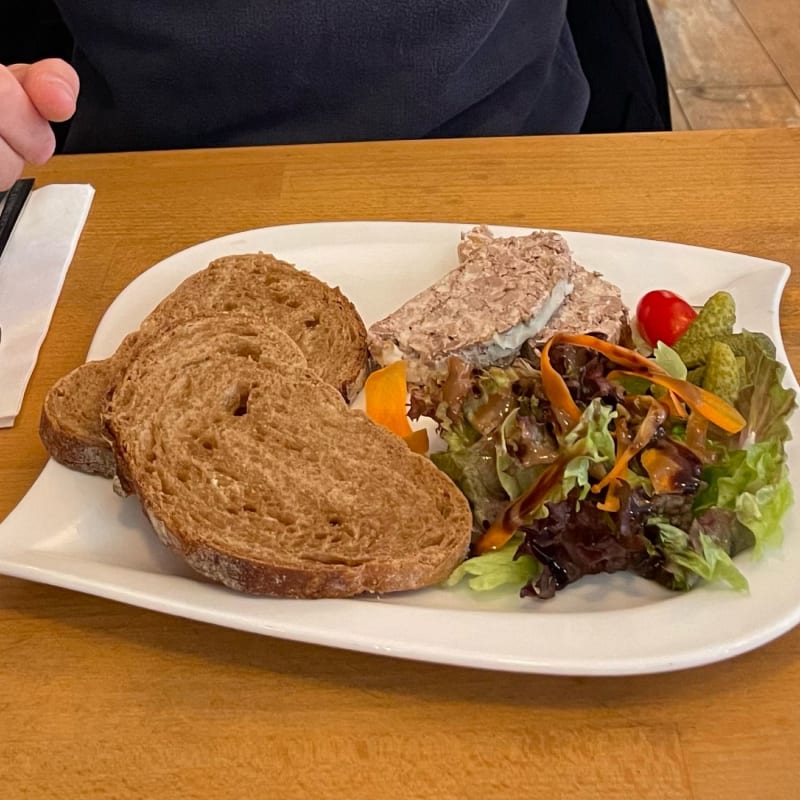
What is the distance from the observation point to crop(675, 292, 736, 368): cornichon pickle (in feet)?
4.48

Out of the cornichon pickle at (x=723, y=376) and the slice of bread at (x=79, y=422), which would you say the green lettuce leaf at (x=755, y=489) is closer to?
the cornichon pickle at (x=723, y=376)

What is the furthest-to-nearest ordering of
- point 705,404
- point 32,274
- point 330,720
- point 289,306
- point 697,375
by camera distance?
point 32,274
point 289,306
point 697,375
point 705,404
point 330,720

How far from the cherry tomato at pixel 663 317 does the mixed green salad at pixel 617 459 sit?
0.09 m

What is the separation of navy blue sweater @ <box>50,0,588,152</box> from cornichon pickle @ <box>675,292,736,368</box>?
813 millimetres

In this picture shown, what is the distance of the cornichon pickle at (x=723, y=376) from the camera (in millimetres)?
1282

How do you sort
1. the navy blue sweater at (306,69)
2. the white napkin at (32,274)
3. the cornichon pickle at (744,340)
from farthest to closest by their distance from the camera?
the navy blue sweater at (306,69) < the white napkin at (32,274) < the cornichon pickle at (744,340)

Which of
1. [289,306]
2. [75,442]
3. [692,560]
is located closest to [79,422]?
[75,442]

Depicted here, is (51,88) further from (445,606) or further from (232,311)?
(445,606)

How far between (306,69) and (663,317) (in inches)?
35.6

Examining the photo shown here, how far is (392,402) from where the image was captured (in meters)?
1.41

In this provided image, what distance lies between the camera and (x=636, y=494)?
3.76 feet

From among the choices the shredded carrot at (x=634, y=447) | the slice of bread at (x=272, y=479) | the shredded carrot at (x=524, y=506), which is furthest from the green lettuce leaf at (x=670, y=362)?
the slice of bread at (x=272, y=479)

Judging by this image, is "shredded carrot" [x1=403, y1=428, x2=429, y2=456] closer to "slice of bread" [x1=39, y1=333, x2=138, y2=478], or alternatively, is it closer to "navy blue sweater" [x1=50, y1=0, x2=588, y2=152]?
"slice of bread" [x1=39, y1=333, x2=138, y2=478]

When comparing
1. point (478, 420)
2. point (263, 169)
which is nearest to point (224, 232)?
point (263, 169)
